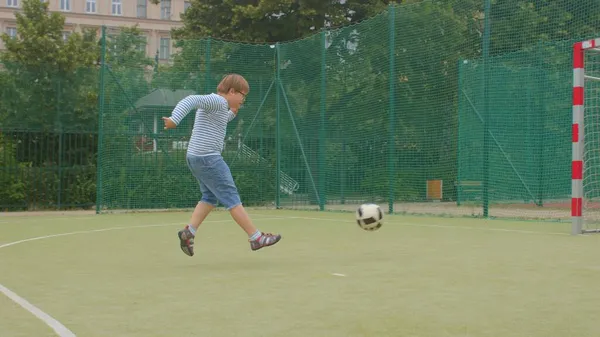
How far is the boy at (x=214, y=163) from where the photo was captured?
23.4ft

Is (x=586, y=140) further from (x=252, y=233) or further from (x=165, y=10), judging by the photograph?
(x=165, y=10)

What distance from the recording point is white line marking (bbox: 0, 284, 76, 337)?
3.98 m

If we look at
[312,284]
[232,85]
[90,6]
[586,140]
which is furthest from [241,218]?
[90,6]

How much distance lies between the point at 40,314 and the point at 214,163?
9.75ft

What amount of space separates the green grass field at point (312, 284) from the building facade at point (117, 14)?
53.2 m

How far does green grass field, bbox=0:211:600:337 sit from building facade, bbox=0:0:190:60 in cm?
5316

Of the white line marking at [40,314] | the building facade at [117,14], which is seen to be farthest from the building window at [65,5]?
the white line marking at [40,314]

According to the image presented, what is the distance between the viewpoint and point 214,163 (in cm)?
727

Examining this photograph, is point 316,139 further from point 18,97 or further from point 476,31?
point 18,97

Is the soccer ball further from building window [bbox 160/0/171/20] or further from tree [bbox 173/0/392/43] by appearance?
building window [bbox 160/0/171/20]

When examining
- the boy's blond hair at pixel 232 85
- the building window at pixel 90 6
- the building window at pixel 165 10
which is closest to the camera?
the boy's blond hair at pixel 232 85

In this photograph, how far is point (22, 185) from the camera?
16.1m

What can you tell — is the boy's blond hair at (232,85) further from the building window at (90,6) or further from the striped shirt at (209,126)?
the building window at (90,6)

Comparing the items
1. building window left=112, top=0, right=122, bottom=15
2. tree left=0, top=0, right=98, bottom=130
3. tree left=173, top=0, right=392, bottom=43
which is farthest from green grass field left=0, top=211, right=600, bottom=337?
building window left=112, top=0, right=122, bottom=15
